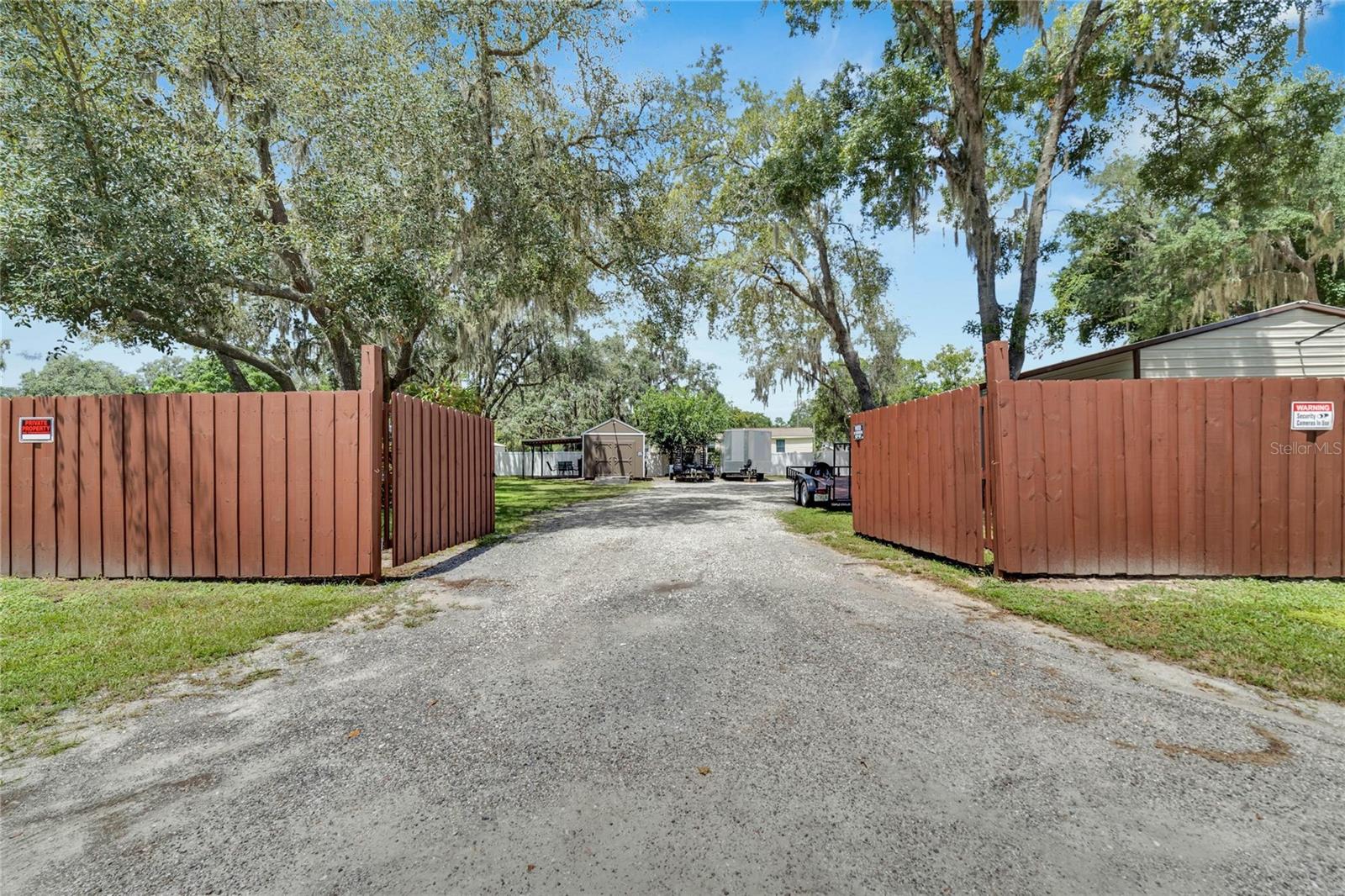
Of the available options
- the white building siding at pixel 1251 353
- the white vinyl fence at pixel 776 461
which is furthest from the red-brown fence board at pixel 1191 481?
the white vinyl fence at pixel 776 461

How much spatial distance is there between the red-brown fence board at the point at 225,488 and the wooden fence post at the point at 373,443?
0.02 metres

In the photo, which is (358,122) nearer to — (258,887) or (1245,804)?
(258,887)

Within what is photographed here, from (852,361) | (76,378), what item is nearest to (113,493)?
(852,361)

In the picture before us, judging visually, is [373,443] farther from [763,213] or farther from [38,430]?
[763,213]

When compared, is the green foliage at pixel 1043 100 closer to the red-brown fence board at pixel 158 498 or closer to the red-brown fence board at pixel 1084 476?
the red-brown fence board at pixel 1084 476

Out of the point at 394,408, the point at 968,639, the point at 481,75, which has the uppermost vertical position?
the point at 481,75

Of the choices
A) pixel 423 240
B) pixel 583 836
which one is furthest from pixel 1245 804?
pixel 423 240

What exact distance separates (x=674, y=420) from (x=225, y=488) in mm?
31636

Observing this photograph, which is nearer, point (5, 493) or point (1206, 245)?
point (5, 493)

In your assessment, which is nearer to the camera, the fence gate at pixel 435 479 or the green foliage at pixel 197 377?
the fence gate at pixel 435 479

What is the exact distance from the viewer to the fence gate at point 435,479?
6781 mm

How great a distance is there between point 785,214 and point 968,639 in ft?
38.1

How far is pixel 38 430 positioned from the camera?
623 centimetres

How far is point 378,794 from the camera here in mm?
2326
